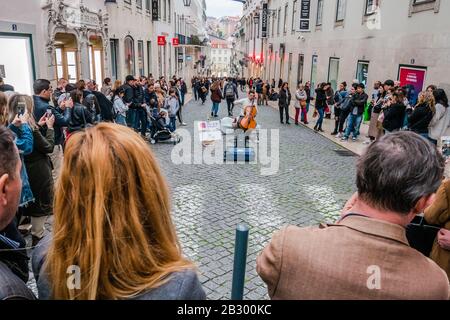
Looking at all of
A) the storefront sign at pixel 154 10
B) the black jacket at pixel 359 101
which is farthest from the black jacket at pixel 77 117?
the storefront sign at pixel 154 10

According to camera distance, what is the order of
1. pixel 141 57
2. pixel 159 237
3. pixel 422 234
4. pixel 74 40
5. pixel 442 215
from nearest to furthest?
pixel 159 237
pixel 442 215
pixel 422 234
pixel 74 40
pixel 141 57

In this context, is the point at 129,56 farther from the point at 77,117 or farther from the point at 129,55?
the point at 77,117

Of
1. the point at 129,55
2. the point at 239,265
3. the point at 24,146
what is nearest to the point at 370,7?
the point at 129,55

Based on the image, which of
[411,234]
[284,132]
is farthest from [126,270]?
[284,132]

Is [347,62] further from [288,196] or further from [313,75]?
[288,196]

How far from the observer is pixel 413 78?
12.5 metres

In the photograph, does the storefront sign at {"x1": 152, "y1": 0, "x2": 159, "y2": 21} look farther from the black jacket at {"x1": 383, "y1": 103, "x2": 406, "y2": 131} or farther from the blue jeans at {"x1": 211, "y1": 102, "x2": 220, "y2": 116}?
the black jacket at {"x1": 383, "y1": 103, "x2": 406, "y2": 131}

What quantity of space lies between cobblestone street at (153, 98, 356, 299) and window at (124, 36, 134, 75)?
11.0m

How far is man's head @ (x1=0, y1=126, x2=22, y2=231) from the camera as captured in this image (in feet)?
5.14

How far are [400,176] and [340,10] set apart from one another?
66.9 feet

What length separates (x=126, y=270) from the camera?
4.29 ft

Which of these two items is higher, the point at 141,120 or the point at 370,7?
the point at 370,7

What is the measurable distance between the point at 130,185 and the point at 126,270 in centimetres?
29
